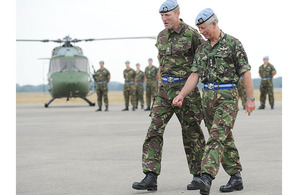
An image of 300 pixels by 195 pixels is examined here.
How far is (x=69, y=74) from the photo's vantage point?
28125 millimetres

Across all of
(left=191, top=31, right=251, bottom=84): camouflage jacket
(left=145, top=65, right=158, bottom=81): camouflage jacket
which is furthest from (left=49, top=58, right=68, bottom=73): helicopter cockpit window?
(left=191, top=31, right=251, bottom=84): camouflage jacket

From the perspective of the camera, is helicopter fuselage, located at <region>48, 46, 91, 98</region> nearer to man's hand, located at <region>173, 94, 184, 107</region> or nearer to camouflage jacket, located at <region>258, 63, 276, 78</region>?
camouflage jacket, located at <region>258, 63, 276, 78</region>

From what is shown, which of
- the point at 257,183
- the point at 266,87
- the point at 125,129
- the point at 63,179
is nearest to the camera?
the point at 257,183

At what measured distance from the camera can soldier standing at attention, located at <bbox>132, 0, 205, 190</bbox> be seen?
5.65 m

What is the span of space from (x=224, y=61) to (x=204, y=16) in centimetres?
46

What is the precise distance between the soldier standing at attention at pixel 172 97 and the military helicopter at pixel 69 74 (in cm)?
2227

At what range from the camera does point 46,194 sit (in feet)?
18.2

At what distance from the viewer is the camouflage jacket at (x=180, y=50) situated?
570 cm

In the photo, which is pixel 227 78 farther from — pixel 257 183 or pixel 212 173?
pixel 257 183

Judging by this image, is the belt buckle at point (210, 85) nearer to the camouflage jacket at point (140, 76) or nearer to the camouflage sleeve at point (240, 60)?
the camouflage sleeve at point (240, 60)

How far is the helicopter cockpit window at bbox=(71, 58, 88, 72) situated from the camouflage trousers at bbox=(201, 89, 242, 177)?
23.4m

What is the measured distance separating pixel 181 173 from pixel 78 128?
765cm

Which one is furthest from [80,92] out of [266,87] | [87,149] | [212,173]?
[212,173]

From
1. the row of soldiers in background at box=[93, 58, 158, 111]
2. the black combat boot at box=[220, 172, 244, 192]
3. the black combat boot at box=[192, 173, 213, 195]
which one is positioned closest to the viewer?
the black combat boot at box=[192, 173, 213, 195]
